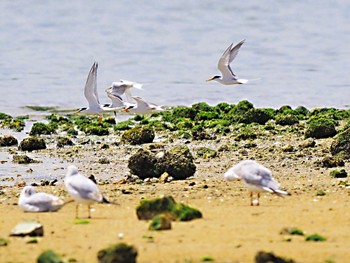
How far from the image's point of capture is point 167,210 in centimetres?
997

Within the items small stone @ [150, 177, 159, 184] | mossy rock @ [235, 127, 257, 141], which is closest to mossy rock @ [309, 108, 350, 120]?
mossy rock @ [235, 127, 257, 141]

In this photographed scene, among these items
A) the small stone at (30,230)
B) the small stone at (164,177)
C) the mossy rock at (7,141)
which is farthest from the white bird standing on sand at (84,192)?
the mossy rock at (7,141)

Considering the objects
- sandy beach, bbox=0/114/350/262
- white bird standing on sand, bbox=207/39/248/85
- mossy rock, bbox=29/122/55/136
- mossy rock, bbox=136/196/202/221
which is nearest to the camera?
sandy beach, bbox=0/114/350/262

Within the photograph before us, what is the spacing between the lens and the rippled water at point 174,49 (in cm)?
2658

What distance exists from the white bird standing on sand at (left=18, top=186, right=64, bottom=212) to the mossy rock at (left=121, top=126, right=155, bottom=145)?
259 inches

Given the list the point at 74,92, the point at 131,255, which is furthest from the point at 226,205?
the point at 74,92

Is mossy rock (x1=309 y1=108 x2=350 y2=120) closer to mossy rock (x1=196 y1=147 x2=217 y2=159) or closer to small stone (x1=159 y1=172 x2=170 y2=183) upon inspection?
mossy rock (x1=196 y1=147 x2=217 y2=159)

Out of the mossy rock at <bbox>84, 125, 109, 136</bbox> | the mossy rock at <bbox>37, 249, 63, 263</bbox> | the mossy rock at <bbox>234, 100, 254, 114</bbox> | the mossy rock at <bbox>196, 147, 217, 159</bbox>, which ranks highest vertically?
the mossy rock at <bbox>234, 100, 254, 114</bbox>

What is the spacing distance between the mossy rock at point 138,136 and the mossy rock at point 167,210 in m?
7.37

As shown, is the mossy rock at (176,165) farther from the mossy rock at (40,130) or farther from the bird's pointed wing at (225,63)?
the bird's pointed wing at (225,63)

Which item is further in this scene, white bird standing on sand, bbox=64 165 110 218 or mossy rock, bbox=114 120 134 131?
mossy rock, bbox=114 120 134 131

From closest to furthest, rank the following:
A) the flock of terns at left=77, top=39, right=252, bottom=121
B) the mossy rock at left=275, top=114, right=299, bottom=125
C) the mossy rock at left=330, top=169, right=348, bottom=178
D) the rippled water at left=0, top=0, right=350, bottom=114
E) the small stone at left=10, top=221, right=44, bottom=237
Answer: the small stone at left=10, top=221, right=44, bottom=237 → the mossy rock at left=330, top=169, right=348, bottom=178 → the mossy rock at left=275, top=114, right=299, bottom=125 → the flock of terns at left=77, top=39, right=252, bottom=121 → the rippled water at left=0, top=0, right=350, bottom=114

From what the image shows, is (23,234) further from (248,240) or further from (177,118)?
(177,118)

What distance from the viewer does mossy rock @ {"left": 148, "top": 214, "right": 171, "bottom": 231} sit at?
373 inches
